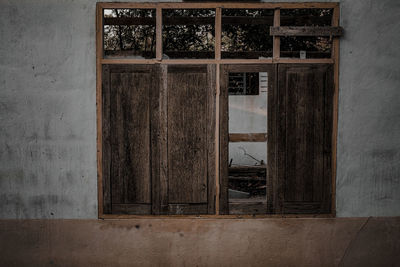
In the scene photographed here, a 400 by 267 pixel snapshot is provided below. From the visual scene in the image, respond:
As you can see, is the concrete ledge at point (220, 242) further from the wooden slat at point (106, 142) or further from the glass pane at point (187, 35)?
the glass pane at point (187, 35)

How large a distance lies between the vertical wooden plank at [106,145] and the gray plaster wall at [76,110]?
134 millimetres

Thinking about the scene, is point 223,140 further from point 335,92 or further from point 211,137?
point 335,92

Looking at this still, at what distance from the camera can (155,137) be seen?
4.17 m

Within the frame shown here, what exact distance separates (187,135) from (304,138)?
5.45 ft

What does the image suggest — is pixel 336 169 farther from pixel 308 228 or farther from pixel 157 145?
pixel 157 145

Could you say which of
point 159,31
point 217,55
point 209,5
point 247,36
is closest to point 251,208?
point 217,55

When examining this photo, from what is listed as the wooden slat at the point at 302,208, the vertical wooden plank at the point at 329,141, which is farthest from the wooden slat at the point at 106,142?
the vertical wooden plank at the point at 329,141

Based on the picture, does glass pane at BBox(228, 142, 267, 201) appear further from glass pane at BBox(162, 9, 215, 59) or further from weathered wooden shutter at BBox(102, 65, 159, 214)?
glass pane at BBox(162, 9, 215, 59)

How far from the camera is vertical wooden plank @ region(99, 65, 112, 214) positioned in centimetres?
413

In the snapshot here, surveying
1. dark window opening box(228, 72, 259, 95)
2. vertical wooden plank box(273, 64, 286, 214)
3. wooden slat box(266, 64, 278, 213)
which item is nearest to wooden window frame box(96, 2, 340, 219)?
vertical wooden plank box(273, 64, 286, 214)

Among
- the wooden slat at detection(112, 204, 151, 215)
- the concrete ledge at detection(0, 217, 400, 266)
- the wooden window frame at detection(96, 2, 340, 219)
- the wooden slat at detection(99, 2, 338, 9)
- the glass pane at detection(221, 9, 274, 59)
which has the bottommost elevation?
the concrete ledge at detection(0, 217, 400, 266)

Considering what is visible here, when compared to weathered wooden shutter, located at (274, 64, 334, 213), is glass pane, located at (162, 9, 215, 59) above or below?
above

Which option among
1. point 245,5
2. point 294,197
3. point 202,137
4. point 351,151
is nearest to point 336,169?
point 351,151

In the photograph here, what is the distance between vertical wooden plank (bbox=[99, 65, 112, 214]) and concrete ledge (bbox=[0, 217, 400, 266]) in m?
0.34
